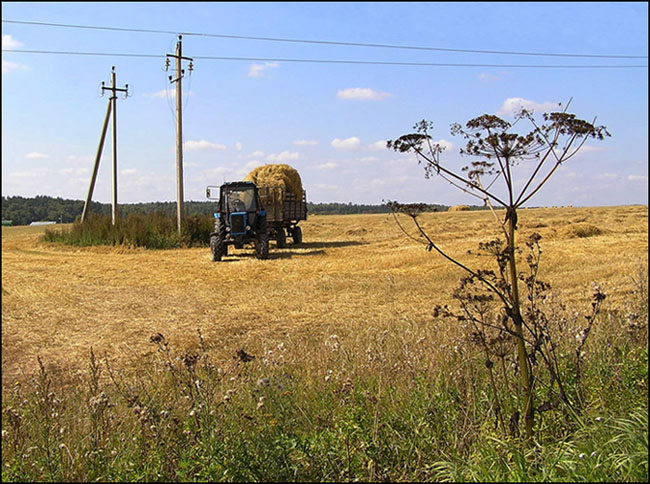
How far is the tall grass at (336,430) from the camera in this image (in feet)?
9.78

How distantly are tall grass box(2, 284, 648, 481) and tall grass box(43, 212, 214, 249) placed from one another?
17728mm

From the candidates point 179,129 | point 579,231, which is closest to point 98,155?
point 179,129

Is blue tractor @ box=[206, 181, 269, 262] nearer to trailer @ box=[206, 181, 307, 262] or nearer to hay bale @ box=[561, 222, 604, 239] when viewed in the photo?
trailer @ box=[206, 181, 307, 262]

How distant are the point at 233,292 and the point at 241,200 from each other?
7.17 metres

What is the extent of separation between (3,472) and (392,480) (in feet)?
6.29

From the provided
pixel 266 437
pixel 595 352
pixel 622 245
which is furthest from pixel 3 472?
pixel 622 245

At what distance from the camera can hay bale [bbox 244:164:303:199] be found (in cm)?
2323

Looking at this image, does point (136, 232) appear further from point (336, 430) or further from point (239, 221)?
point (336, 430)

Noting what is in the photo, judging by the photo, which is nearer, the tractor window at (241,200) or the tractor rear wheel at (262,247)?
the tractor rear wheel at (262,247)

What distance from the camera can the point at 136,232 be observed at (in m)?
21.7

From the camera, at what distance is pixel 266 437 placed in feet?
10.7

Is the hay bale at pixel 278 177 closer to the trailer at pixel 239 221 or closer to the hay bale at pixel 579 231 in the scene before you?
the trailer at pixel 239 221

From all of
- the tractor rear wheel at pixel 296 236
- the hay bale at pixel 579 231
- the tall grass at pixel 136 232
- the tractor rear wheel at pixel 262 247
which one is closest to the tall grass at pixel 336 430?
the tractor rear wheel at pixel 262 247

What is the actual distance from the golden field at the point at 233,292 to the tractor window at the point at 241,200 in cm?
151
